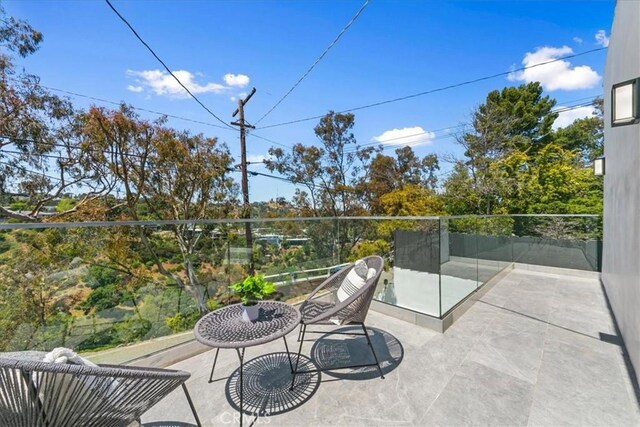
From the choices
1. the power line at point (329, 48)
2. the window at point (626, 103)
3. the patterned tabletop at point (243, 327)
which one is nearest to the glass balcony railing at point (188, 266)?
the patterned tabletop at point (243, 327)

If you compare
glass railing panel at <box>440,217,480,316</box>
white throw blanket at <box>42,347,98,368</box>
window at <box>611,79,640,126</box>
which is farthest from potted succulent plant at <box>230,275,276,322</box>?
window at <box>611,79,640,126</box>

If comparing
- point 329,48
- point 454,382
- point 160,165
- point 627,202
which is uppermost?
point 329,48

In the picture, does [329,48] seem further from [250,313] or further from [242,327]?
[242,327]

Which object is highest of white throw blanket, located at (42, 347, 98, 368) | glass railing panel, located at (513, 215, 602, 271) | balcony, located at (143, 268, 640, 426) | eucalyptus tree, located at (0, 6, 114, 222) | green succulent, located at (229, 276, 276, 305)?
eucalyptus tree, located at (0, 6, 114, 222)

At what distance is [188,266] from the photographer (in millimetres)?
3221

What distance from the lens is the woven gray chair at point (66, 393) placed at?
944 millimetres

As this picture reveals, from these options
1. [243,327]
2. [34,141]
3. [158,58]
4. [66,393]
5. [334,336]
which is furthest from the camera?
[34,141]

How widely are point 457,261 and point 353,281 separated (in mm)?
1796

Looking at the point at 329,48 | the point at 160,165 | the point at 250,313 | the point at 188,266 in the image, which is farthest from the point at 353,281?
the point at 160,165

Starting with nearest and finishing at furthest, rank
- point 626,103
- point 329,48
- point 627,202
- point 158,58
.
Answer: point 626,103
point 627,202
point 329,48
point 158,58

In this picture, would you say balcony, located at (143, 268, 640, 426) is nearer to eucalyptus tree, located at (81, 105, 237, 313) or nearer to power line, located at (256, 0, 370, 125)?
power line, located at (256, 0, 370, 125)

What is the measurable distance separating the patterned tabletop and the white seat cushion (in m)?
0.61

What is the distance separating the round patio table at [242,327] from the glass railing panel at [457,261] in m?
1.86

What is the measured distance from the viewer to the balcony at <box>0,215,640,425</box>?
1.79m
